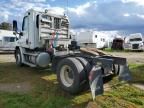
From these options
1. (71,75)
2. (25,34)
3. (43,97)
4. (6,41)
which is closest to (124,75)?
(71,75)

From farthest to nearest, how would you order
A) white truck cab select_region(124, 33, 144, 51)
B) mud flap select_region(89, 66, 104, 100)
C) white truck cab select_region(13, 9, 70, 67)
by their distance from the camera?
white truck cab select_region(124, 33, 144, 51) → white truck cab select_region(13, 9, 70, 67) → mud flap select_region(89, 66, 104, 100)

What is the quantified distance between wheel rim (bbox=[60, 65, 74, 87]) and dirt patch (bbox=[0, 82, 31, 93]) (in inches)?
50.8

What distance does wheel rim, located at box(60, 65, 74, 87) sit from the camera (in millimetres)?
8346

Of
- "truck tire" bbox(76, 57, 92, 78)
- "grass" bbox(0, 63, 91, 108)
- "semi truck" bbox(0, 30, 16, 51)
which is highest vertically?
"semi truck" bbox(0, 30, 16, 51)

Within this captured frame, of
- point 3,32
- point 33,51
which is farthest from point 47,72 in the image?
point 3,32

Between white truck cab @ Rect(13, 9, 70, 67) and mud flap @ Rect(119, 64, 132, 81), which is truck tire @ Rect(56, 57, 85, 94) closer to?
mud flap @ Rect(119, 64, 132, 81)

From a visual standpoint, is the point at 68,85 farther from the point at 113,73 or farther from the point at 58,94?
the point at 113,73

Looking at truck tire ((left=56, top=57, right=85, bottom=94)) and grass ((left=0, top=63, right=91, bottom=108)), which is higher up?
truck tire ((left=56, top=57, right=85, bottom=94))

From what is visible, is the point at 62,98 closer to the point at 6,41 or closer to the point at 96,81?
the point at 96,81

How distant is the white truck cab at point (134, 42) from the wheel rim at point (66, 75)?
30.9 meters

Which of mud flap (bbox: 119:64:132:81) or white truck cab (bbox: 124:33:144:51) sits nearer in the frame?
mud flap (bbox: 119:64:132:81)

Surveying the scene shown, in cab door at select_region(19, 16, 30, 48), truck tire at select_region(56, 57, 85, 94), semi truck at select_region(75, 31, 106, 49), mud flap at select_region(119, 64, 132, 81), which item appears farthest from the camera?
semi truck at select_region(75, 31, 106, 49)

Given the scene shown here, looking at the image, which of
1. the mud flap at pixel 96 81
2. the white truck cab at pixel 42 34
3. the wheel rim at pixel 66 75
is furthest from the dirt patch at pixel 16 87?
the mud flap at pixel 96 81

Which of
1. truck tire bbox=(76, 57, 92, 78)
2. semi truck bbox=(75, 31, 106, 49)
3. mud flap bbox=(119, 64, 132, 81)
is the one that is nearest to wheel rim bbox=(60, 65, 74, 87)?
truck tire bbox=(76, 57, 92, 78)
